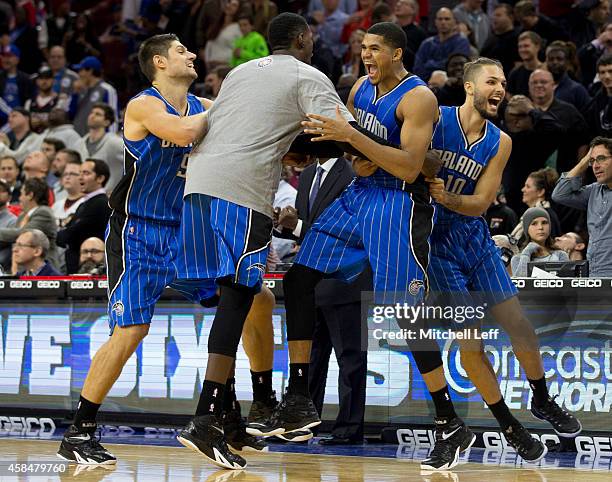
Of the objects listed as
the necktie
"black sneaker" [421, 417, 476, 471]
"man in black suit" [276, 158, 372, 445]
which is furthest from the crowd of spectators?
"black sneaker" [421, 417, 476, 471]

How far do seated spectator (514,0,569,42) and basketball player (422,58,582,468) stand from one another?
636cm

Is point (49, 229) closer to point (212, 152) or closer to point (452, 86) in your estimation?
point (452, 86)

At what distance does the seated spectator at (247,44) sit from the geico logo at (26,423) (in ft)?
21.2

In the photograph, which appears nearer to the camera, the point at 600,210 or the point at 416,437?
the point at 416,437

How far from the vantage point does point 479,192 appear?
6.87 m

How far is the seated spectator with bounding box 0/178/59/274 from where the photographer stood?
11.3 metres

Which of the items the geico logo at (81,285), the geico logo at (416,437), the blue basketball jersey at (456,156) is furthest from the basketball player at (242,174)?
the geico logo at (81,285)

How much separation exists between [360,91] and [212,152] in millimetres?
997

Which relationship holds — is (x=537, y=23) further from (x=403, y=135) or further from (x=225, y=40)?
(x=403, y=135)

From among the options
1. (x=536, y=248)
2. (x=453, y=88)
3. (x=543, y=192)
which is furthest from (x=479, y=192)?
(x=453, y=88)

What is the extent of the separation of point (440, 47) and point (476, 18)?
1279mm

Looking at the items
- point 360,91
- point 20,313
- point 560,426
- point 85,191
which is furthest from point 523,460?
point 85,191

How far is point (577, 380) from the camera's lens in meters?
7.73

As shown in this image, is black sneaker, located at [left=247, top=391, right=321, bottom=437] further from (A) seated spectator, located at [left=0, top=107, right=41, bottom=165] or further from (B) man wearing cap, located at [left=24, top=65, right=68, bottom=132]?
(B) man wearing cap, located at [left=24, top=65, right=68, bottom=132]
